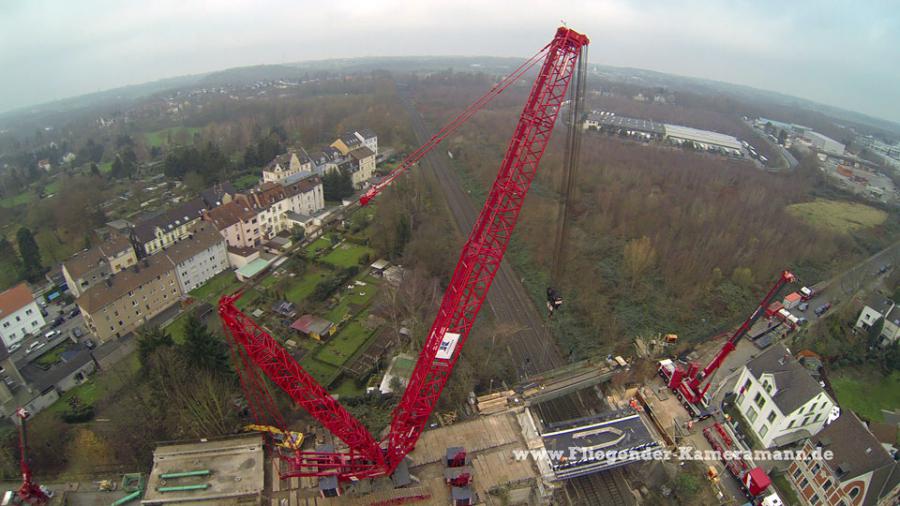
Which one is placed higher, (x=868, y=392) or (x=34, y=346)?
(x=868, y=392)

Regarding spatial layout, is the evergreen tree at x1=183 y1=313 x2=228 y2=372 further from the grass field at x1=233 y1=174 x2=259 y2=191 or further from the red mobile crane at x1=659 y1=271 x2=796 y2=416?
the grass field at x1=233 y1=174 x2=259 y2=191

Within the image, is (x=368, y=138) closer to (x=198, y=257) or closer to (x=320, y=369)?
(x=198, y=257)

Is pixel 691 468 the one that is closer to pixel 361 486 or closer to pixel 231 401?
pixel 361 486

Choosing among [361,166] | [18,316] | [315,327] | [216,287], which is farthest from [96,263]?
[361,166]

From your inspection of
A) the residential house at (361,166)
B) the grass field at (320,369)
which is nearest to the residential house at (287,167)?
the residential house at (361,166)

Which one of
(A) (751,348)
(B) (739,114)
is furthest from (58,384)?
(B) (739,114)
